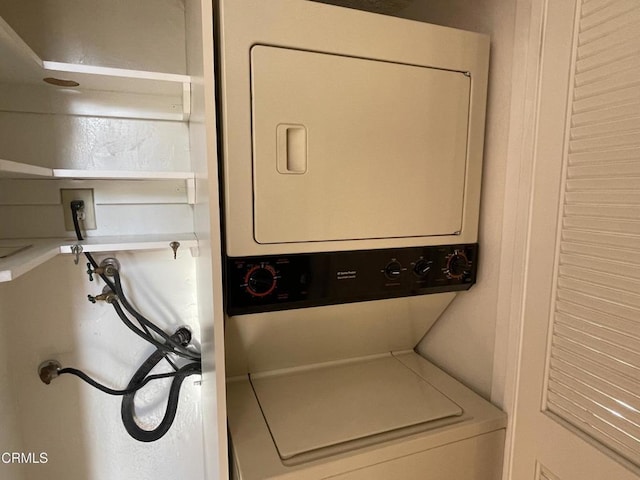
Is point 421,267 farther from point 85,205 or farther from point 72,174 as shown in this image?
point 85,205

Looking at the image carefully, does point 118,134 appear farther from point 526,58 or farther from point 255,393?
point 526,58

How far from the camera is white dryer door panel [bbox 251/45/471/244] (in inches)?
40.9

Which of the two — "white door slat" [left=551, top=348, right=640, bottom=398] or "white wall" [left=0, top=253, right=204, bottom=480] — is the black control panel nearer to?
"white door slat" [left=551, top=348, right=640, bottom=398]

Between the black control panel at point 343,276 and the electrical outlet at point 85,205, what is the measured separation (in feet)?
2.61

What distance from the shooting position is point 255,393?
4.53ft

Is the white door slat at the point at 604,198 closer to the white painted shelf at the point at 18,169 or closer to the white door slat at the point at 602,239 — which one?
the white door slat at the point at 602,239

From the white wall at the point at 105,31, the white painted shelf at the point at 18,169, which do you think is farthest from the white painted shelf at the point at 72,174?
the white wall at the point at 105,31

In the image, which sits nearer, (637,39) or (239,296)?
(637,39)

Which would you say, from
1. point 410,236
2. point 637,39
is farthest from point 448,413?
point 637,39

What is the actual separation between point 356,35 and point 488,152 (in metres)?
0.62

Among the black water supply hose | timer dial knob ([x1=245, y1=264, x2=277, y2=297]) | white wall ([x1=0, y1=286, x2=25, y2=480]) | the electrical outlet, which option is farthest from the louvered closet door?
white wall ([x1=0, y1=286, x2=25, y2=480])

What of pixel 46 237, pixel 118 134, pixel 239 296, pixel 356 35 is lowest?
pixel 239 296

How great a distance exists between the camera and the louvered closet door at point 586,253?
2.83 feet

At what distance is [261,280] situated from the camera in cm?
109
